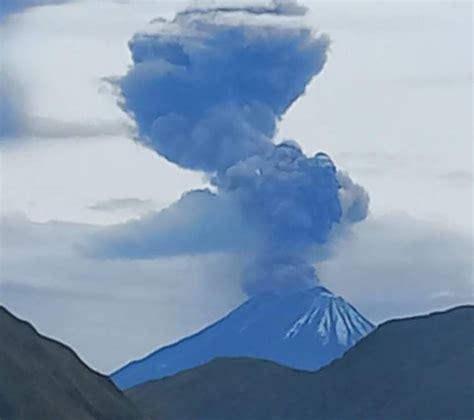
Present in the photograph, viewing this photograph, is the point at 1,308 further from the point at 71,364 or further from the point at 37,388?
the point at 37,388

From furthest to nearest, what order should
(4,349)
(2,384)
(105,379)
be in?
(105,379) → (4,349) → (2,384)

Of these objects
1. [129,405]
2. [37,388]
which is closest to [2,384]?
[37,388]

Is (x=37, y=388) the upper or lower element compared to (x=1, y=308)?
Answer: lower

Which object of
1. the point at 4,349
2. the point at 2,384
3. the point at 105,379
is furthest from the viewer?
the point at 105,379

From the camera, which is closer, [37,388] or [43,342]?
[37,388]

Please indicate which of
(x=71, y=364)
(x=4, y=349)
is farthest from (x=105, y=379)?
(x=4, y=349)

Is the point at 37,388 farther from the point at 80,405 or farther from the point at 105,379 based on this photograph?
the point at 105,379
